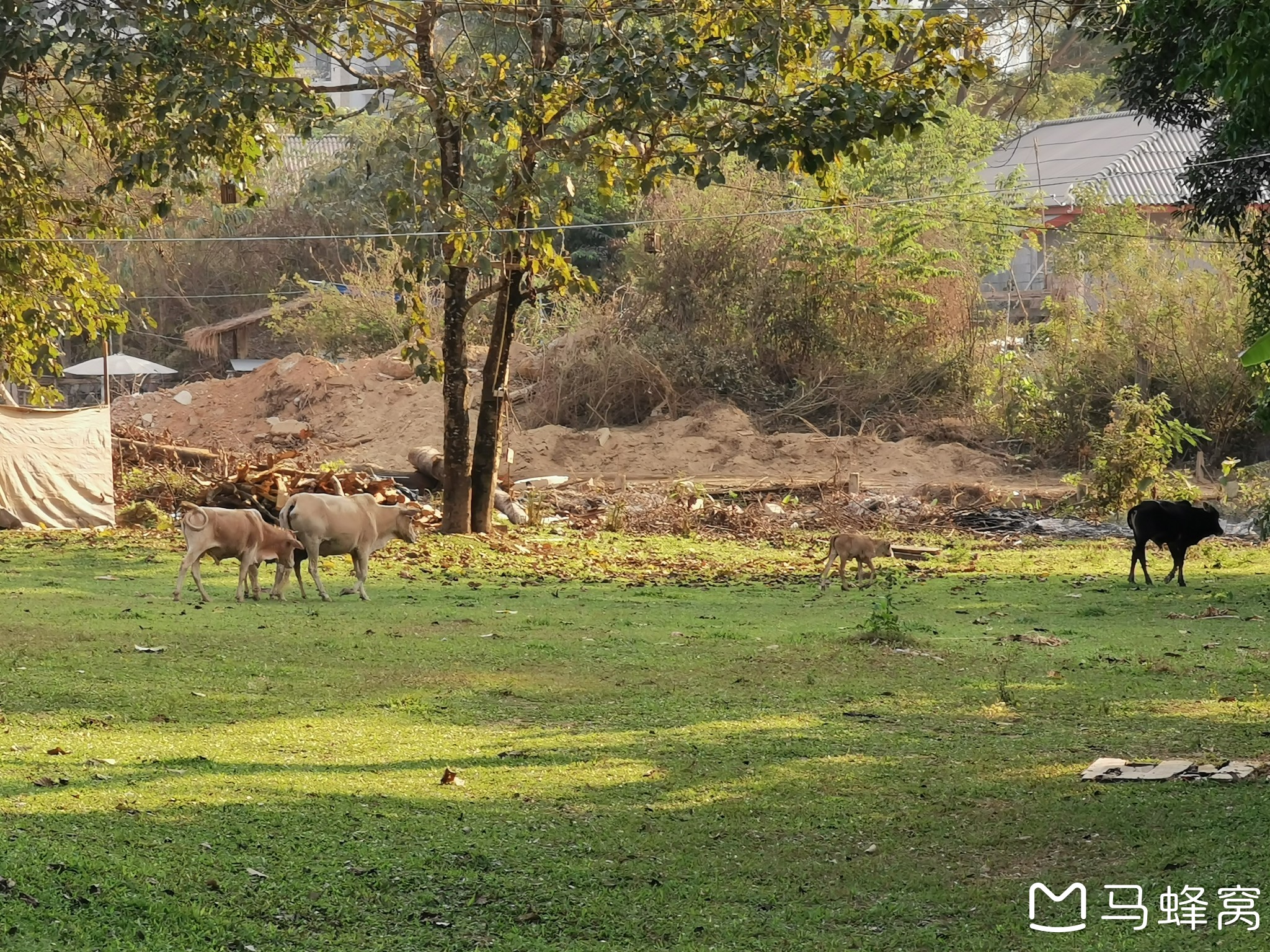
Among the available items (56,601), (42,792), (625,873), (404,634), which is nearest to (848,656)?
(404,634)

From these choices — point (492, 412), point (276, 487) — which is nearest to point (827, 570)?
point (492, 412)

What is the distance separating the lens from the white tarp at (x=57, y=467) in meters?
21.1

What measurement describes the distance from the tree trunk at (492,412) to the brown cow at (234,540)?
6.73m

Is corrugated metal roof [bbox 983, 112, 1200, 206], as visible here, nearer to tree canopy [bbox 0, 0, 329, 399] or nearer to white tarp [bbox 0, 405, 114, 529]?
white tarp [bbox 0, 405, 114, 529]

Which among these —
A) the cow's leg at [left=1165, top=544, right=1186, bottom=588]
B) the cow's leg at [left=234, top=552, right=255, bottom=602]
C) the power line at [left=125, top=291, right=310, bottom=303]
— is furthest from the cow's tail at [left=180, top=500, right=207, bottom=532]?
the power line at [left=125, top=291, right=310, bottom=303]

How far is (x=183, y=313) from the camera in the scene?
48500 mm

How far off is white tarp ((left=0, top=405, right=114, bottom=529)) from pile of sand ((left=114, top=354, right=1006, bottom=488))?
236 inches

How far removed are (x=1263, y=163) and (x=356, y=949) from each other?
12.5 metres

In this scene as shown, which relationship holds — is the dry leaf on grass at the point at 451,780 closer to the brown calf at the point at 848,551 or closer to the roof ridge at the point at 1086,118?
the brown calf at the point at 848,551

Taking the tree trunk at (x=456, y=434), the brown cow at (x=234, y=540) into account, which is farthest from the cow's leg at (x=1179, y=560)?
the brown cow at (x=234, y=540)

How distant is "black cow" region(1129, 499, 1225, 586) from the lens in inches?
680

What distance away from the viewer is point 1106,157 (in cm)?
4456

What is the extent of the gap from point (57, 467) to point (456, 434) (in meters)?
5.77

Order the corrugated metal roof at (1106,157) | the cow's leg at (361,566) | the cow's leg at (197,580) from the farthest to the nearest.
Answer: the corrugated metal roof at (1106,157) → the cow's leg at (361,566) → the cow's leg at (197,580)
